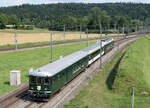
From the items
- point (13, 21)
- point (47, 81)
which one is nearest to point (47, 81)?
point (47, 81)

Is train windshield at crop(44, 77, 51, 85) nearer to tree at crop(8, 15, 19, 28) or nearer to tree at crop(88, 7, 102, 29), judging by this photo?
tree at crop(88, 7, 102, 29)

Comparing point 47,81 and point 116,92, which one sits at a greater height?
point 47,81

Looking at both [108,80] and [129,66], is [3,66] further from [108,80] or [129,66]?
[129,66]

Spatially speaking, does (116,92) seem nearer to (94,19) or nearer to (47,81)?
(47,81)

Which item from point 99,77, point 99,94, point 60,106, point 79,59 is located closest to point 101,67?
point 99,77

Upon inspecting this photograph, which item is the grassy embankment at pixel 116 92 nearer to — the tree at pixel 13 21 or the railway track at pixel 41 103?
the railway track at pixel 41 103

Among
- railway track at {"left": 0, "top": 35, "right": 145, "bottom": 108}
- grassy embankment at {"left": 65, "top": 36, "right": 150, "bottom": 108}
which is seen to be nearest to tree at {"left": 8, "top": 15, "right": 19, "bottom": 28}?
grassy embankment at {"left": 65, "top": 36, "right": 150, "bottom": 108}

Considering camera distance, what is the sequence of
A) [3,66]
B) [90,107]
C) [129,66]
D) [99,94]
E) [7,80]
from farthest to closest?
[3,66] → [129,66] → [7,80] → [99,94] → [90,107]

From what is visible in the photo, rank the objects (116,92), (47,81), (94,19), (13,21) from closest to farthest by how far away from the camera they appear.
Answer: (47,81) → (116,92) → (13,21) → (94,19)

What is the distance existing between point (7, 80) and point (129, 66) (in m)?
18.2

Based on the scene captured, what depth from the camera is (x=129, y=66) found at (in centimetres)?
3231

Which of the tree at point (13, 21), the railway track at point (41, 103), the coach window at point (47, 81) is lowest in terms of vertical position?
the railway track at point (41, 103)

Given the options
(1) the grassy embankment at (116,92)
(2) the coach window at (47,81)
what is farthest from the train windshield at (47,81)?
(1) the grassy embankment at (116,92)

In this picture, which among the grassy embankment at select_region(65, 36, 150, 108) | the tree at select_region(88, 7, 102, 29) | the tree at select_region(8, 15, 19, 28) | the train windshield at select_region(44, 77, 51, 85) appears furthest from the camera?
the tree at select_region(88, 7, 102, 29)
